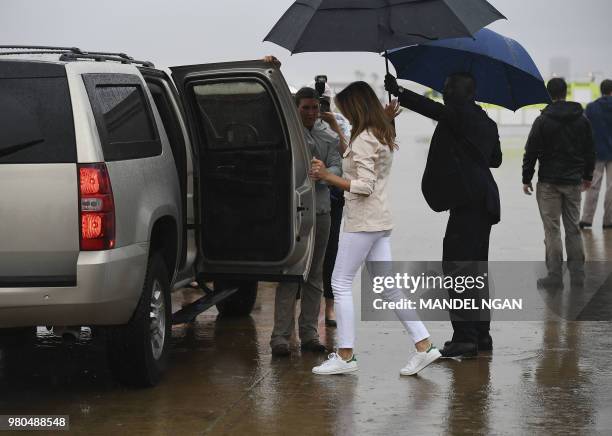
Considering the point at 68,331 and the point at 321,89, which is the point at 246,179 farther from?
the point at 68,331

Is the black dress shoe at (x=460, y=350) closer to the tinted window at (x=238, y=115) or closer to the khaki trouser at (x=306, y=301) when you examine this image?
the khaki trouser at (x=306, y=301)

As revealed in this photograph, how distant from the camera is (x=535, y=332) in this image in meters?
8.84

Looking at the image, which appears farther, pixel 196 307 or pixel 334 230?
pixel 334 230

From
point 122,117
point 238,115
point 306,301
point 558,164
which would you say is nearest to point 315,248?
point 306,301

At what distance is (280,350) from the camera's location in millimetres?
7992

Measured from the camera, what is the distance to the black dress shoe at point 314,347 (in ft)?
26.7

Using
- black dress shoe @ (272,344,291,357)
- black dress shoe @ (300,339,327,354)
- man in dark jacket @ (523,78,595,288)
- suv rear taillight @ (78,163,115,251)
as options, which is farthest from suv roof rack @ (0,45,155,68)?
man in dark jacket @ (523,78,595,288)

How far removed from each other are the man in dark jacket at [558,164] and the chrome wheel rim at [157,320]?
4580mm

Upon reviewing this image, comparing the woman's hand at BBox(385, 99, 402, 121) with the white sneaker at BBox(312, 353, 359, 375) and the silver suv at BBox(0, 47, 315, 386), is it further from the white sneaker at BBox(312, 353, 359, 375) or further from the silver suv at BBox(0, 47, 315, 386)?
the white sneaker at BBox(312, 353, 359, 375)

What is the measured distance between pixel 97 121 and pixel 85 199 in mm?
440

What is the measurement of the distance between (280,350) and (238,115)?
1501 mm

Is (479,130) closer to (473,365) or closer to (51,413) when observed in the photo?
(473,365)

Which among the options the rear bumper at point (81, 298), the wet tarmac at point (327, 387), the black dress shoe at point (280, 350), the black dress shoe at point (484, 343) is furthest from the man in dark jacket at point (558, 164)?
the rear bumper at point (81, 298)

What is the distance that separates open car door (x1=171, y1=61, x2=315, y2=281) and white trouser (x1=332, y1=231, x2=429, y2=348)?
0.46 m
